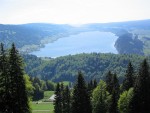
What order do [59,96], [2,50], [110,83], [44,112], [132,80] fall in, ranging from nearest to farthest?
[2,50], [132,80], [110,83], [59,96], [44,112]

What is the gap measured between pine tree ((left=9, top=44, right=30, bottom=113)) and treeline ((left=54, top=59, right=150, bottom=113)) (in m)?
16.4

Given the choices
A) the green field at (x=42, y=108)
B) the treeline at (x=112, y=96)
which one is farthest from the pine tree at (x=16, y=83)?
the green field at (x=42, y=108)

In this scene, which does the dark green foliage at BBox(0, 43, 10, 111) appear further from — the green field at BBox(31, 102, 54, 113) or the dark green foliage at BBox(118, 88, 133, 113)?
the green field at BBox(31, 102, 54, 113)

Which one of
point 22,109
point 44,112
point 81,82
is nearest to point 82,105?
point 81,82

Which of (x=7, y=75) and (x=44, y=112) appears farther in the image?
(x=44, y=112)

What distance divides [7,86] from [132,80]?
31.6 m

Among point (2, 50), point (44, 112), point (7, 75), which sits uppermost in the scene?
point (2, 50)

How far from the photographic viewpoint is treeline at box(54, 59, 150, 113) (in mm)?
50812

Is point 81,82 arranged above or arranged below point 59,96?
above

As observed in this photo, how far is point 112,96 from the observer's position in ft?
194

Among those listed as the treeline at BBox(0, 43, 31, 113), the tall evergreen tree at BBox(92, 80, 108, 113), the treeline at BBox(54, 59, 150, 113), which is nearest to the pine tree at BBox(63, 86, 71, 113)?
the treeline at BBox(54, 59, 150, 113)

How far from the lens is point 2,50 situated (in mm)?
34750

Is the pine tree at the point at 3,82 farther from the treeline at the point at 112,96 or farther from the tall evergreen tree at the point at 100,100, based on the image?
the tall evergreen tree at the point at 100,100

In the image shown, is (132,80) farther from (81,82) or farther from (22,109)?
(22,109)
